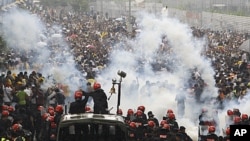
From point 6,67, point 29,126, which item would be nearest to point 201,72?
point 6,67

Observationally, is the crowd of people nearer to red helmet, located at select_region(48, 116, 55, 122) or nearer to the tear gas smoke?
red helmet, located at select_region(48, 116, 55, 122)

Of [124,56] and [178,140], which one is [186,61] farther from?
[178,140]

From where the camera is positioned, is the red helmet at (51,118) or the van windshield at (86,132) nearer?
the van windshield at (86,132)

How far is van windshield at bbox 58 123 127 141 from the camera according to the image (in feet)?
33.3

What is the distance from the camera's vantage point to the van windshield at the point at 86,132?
33.3 feet

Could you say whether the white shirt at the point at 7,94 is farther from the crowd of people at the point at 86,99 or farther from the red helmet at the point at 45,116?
the red helmet at the point at 45,116

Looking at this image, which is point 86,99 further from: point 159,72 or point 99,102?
point 159,72

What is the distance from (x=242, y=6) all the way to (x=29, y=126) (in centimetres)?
4331

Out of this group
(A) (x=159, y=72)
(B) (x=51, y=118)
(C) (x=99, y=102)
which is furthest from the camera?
(A) (x=159, y=72)

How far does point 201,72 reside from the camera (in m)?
22.7

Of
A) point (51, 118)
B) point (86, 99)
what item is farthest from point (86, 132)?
point (86, 99)

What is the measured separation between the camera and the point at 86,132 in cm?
1015

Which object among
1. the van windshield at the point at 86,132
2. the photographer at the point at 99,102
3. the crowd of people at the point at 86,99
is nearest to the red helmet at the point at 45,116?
the crowd of people at the point at 86,99

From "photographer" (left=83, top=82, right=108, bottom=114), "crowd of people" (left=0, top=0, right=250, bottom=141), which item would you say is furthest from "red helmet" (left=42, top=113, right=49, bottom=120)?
"photographer" (left=83, top=82, right=108, bottom=114)
